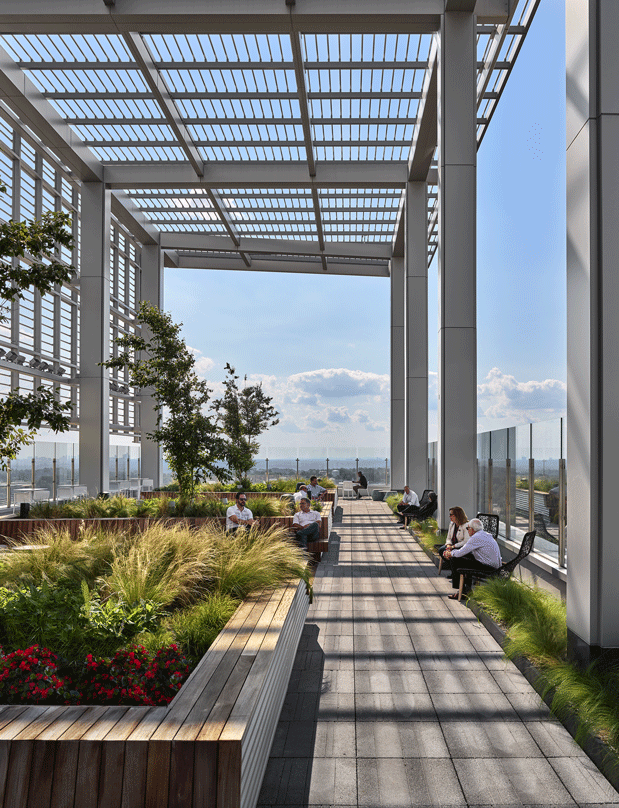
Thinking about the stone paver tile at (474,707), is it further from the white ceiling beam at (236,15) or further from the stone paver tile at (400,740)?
the white ceiling beam at (236,15)

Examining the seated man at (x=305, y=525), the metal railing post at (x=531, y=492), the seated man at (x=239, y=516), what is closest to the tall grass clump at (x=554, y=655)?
the metal railing post at (x=531, y=492)

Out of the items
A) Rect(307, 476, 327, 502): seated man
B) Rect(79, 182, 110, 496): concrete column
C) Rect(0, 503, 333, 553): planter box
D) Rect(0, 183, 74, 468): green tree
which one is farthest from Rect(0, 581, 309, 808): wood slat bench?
Rect(79, 182, 110, 496): concrete column

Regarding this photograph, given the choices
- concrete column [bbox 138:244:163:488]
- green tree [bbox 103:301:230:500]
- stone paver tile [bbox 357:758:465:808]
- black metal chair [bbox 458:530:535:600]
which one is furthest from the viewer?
concrete column [bbox 138:244:163:488]

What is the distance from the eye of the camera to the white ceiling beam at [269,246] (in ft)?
83.8

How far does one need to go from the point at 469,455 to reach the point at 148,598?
7879mm

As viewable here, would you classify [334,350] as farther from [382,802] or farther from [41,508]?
[382,802]

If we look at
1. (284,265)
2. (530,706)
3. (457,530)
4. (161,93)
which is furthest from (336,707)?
(284,265)

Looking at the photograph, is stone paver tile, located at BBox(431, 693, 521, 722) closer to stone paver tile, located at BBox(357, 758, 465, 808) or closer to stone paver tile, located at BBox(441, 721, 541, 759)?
stone paver tile, located at BBox(441, 721, 541, 759)

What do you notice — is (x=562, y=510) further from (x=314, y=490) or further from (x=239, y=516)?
(x=314, y=490)

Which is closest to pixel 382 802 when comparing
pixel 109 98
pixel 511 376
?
pixel 109 98

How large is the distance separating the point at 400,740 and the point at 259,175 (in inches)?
694

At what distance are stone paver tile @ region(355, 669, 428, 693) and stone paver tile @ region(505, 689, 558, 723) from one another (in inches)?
25.4

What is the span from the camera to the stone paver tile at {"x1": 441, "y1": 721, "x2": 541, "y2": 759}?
3.76 metres

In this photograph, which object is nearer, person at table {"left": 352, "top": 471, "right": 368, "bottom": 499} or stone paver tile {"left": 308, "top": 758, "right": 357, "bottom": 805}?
stone paver tile {"left": 308, "top": 758, "right": 357, "bottom": 805}
